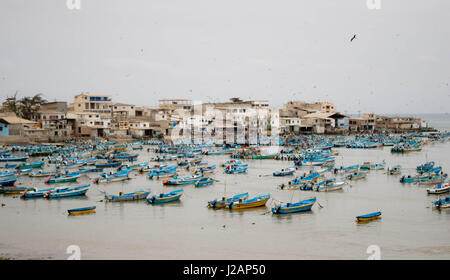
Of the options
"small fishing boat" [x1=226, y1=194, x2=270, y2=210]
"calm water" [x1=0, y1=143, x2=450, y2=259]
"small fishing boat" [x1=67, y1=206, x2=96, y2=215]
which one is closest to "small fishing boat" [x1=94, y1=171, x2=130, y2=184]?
"calm water" [x1=0, y1=143, x2=450, y2=259]

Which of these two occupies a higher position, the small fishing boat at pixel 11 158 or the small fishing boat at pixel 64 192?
the small fishing boat at pixel 11 158

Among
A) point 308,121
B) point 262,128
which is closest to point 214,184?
point 262,128

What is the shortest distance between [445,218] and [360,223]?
295cm

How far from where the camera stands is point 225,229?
1272 cm

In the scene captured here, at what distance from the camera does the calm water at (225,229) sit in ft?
35.2

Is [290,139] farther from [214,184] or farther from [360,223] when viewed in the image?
[360,223]

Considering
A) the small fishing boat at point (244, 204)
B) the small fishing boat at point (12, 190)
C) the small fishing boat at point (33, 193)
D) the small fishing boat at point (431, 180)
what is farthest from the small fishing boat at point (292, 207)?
the small fishing boat at point (12, 190)

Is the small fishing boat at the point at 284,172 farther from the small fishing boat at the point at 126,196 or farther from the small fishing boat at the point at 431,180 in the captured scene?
the small fishing boat at the point at 126,196

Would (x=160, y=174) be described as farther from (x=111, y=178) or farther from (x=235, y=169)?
(x=235, y=169)

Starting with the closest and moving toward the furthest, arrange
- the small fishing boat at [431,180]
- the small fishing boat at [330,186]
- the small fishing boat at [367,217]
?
the small fishing boat at [367,217] < the small fishing boat at [330,186] < the small fishing boat at [431,180]

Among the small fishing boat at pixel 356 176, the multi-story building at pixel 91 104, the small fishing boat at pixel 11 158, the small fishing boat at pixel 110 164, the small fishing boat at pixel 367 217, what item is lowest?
the small fishing boat at pixel 367 217

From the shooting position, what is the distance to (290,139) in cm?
4388

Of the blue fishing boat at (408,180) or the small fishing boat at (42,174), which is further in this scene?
the small fishing boat at (42,174)
